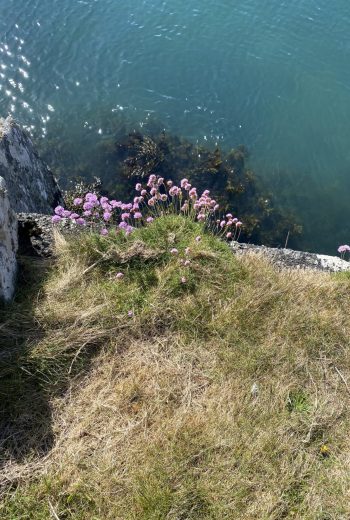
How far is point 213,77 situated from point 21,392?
10.4m

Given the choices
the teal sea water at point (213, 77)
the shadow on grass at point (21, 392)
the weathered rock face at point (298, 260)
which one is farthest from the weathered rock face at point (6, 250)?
the teal sea water at point (213, 77)

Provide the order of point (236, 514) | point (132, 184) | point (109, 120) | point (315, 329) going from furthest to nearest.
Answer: point (109, 120) < point (132, 184) < point (315, 329) < point (236, 514)

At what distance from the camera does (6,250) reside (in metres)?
4.51

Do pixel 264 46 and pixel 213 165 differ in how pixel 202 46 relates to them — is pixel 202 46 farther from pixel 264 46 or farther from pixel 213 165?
pixel 213 165

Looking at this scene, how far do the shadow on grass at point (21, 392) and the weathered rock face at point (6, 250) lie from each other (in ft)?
0.50

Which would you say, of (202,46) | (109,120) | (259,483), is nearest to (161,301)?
(259,483)

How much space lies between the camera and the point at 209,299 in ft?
15.6

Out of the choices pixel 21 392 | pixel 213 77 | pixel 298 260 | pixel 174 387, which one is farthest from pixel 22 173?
pixel 213 77

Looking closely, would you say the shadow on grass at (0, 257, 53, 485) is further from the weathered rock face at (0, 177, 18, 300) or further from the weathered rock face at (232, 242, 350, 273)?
the weathered rock face at (232, 242, 350, 273)

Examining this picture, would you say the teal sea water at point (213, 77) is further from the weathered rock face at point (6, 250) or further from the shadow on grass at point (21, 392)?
the shadow on grass at point (21, 392)

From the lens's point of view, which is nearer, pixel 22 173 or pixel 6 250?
pixel 6 250

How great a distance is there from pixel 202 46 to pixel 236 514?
12.5 m

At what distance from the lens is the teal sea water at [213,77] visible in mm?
10445

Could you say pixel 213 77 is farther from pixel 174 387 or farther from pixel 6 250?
pixel 174 387
